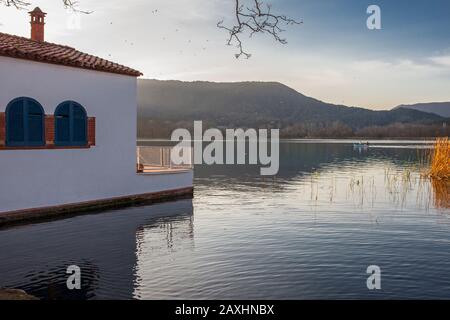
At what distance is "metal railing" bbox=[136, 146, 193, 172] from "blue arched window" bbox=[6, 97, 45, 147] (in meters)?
6.81

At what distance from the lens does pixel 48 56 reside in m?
16.0

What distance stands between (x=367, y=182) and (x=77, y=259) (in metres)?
22.4

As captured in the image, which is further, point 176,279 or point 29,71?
point 29,71

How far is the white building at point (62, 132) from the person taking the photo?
15.3m

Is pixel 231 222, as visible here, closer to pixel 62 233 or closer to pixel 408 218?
pixel 62 233

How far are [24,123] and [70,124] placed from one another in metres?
1.91

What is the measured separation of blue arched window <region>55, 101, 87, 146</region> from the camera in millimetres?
16953

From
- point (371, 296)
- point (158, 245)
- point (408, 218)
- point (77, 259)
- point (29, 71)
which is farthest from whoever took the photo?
point (408, 218)

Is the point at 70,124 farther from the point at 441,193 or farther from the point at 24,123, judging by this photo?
the point at 441,193

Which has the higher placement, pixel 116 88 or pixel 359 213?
pixel 116 88

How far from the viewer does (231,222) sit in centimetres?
1642

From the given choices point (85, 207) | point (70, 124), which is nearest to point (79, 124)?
point (70, 124)

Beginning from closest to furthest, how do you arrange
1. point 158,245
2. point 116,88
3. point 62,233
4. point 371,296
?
point 371,296 < point 158,245 < point 62,233 < point 116,88

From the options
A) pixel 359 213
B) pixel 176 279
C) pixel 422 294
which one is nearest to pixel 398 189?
pixel 359 213
